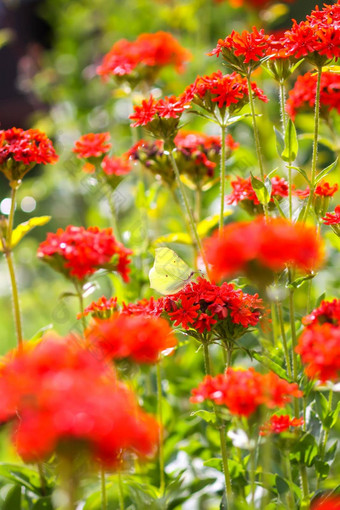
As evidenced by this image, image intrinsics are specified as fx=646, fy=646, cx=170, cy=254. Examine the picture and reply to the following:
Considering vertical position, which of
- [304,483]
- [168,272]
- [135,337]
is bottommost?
[304,483]

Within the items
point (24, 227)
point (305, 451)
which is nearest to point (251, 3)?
point (24, 227)

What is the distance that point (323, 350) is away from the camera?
2.13 feet

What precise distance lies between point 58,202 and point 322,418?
2.19 m

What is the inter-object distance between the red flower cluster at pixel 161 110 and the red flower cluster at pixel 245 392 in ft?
1.41

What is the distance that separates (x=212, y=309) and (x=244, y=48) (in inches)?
14.8

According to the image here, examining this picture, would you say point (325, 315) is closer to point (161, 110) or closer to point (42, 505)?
point (161, 110)

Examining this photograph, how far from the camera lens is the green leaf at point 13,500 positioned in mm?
1054

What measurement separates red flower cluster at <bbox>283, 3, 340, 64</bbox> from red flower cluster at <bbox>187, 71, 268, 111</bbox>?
95mm

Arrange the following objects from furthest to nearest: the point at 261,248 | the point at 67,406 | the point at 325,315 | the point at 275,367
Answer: the point at 275,367
the point at 325,315
the point at 261,248
the point at 67,406

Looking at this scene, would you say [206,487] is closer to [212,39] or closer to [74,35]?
[212,39]

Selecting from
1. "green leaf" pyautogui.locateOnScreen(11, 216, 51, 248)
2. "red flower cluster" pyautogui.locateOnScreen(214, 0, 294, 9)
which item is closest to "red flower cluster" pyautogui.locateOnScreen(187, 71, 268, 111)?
"green leaf" pyautogui.locateOnScreen(11, 216, 51, 248)

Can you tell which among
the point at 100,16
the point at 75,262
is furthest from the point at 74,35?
the point at 75,262

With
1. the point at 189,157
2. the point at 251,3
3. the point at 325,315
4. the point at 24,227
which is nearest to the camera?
the point at 325,315

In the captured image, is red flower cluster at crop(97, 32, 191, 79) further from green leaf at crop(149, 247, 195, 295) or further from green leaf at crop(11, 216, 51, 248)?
green leaf at crop(149, 247, 195, 295)
